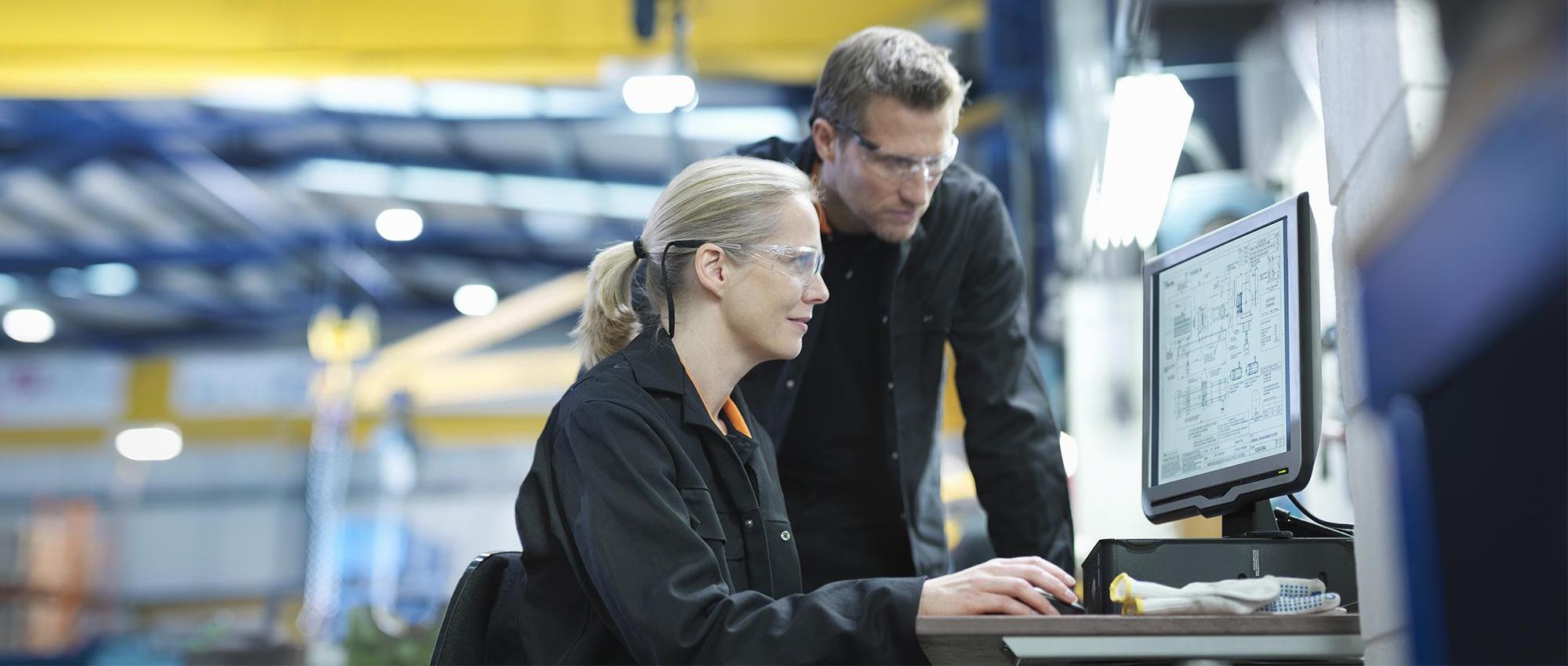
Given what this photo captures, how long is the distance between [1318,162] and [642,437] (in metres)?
2.49

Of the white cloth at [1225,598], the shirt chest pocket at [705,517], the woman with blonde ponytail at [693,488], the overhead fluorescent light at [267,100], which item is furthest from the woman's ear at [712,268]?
the overhead fluorescent light at [267,100]

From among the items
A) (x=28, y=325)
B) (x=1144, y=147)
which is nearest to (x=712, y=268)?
(x=1144, y=147)

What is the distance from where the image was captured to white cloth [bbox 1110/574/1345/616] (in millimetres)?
1436

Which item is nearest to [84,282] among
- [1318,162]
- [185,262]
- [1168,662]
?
[185,262]

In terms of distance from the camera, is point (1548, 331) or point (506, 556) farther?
point (506, 556)

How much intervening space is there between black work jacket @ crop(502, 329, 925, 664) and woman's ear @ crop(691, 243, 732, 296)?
3.4 inches

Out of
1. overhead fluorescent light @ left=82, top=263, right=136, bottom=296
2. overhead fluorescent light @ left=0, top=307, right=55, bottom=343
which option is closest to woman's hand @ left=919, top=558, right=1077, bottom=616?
overhead fluorescent light @ left=82, top=263, right=136, bottom=296

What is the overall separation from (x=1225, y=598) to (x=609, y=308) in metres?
0.89

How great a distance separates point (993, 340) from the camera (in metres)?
2.61

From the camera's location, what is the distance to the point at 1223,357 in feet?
5.91

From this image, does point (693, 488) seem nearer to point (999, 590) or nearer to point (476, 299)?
point (999, 590)

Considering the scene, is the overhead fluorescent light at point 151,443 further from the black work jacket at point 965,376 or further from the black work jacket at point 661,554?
the black work jacket at point 661,554

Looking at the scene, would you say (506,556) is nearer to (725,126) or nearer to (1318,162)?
(1318,162)

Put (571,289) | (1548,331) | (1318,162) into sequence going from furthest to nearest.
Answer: (571,289)
(1318,162)
(1548,331)
